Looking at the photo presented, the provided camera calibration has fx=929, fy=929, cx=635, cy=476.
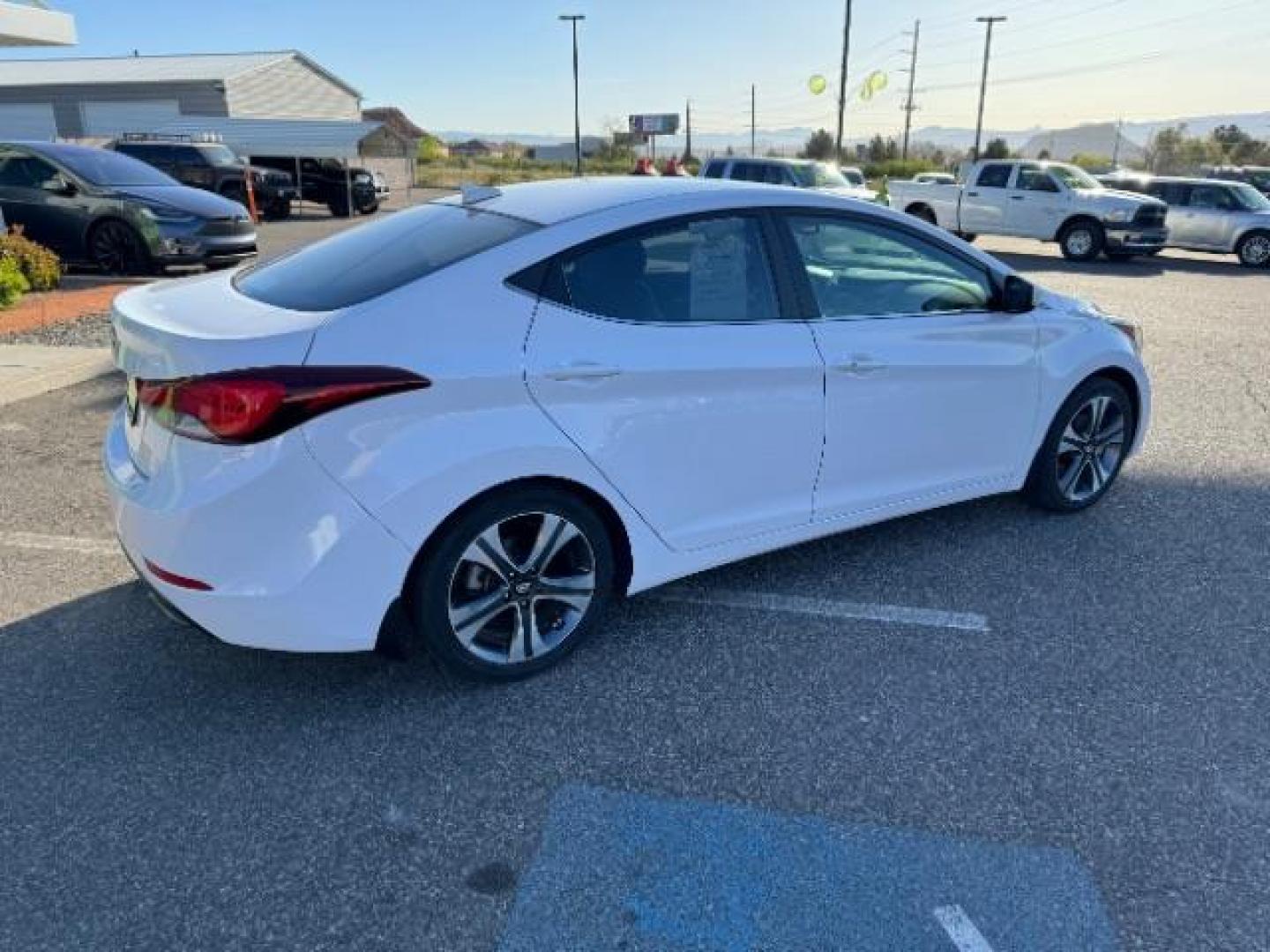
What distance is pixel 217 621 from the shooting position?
8.91 ft

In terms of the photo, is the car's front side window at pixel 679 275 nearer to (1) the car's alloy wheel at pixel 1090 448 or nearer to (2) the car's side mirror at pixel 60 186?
(1) the car's alloy wheel at pixel 1090 448

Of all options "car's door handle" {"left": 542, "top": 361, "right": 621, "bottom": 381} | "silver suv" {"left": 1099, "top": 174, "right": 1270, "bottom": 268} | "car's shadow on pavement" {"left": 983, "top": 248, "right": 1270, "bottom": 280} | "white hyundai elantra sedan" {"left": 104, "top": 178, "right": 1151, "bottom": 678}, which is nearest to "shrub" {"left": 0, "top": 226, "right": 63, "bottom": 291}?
"white hyundai elantra sedan" {"left": 104, "top": 178, "right": 1151, "bottom": 678}

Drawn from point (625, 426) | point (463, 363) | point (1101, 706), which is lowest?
point (1101, 706)

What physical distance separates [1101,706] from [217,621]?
280cm

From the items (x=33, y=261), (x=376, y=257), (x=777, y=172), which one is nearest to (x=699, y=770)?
(x=376, y=257)

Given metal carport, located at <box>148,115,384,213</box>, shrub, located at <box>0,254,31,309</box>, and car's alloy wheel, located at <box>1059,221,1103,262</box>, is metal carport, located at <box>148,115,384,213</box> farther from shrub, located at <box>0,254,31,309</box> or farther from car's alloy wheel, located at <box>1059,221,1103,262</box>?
car's alloy wheel, located at <box>1059,221,1103,262</box>

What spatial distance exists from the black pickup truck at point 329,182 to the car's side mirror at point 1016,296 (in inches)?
992

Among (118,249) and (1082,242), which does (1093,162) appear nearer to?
(1082,242)

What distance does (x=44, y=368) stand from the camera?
6.84m

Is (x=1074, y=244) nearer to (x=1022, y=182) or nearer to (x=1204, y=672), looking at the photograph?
(x=1022, y=182)

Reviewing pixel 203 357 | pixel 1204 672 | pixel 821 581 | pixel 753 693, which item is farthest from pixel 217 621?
pixel 1204 672

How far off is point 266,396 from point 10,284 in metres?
8.05

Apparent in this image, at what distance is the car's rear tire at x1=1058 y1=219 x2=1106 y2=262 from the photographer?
60.5ft

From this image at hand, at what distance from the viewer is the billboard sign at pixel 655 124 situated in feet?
150
